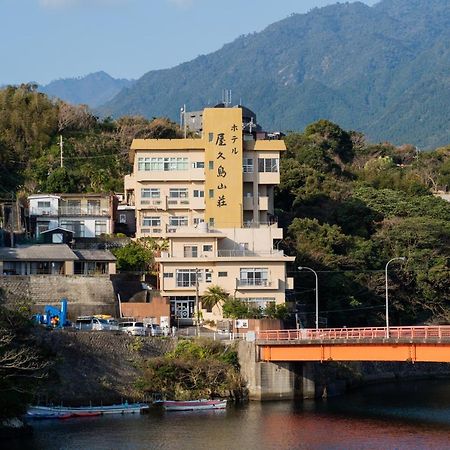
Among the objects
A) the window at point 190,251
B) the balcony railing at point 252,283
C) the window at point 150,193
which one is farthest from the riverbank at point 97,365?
the window at point 150,193

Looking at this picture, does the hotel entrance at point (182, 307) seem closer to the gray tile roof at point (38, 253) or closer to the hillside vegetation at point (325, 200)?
the gray tile roof at point (38, 253)

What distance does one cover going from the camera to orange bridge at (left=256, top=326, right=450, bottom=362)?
6162 cm

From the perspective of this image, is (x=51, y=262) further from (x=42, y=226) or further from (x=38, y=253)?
(x=42, y=226)

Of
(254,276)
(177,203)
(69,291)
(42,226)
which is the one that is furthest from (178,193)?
(69,291)

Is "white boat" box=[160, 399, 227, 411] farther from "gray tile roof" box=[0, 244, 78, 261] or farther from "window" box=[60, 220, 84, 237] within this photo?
"window" box=[60, 220, 84, 237]

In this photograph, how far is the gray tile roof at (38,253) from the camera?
77.9 m

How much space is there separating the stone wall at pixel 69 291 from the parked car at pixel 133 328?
3286 millimetres

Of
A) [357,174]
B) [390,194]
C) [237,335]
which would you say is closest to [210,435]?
[237,335]

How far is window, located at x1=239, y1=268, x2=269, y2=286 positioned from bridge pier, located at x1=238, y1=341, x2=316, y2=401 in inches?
385

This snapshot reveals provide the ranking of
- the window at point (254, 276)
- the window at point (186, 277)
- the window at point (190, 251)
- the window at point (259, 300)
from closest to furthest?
1. the window at point (259, 300)
2. the window at point (254, 276)
3. the window at point (186, 277)
4. the window at point (190, 251)

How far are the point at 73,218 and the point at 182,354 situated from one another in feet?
88.0

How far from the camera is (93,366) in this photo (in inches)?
2552

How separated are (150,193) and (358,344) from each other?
1091 inches

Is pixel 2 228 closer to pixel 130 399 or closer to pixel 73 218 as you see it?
pixel 73 218
